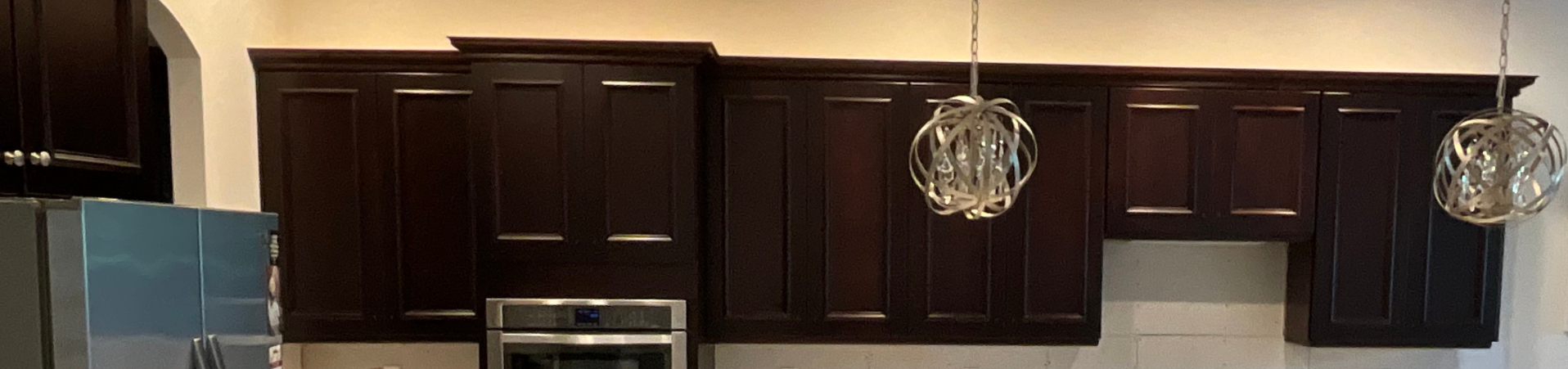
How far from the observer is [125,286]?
1.28 m

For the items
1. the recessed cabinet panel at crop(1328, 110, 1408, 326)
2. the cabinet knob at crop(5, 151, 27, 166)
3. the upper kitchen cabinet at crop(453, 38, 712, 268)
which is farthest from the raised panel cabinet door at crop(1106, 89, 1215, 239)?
the cabinet knob at crop(5, 151, 27, 166)

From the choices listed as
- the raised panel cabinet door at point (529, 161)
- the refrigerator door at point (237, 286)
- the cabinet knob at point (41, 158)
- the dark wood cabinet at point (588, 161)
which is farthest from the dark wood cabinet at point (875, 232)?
the cabinet knob at point (41, 158)

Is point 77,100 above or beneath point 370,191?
above

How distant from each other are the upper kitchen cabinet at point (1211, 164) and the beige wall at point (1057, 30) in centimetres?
32

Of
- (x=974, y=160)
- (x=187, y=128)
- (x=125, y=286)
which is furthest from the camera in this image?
(x=187, y=128)

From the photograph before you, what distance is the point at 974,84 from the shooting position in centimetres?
178

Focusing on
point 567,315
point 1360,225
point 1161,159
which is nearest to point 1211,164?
point 1161,159

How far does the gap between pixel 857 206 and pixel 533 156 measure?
1040 mm

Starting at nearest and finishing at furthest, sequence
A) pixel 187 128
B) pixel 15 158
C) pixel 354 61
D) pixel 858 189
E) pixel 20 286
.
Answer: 1. pixel 20 286
2. pixel 15 158
3. pixel 187 128
4. pixel 354 61
5. pixel 858 189

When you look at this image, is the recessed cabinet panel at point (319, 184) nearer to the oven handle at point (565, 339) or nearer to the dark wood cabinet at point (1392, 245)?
the oven handle at point (565, 339)

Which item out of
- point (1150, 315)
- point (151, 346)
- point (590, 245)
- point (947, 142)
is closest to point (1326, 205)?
point (1150, 315)

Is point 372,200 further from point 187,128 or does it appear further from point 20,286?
point 20,286

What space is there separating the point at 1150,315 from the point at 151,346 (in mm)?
2976

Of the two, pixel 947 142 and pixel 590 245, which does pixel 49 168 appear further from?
pixel 947 142
